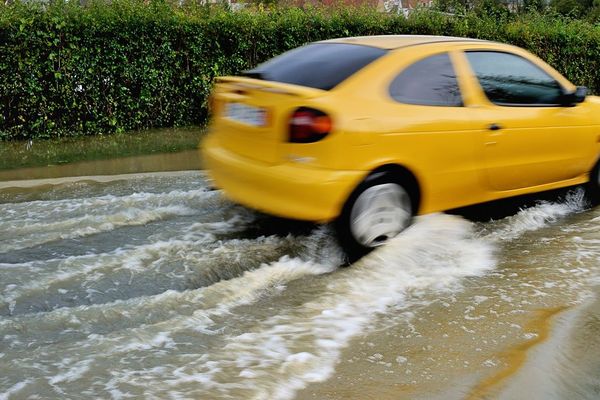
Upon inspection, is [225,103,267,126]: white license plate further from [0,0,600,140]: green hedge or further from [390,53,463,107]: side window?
[0,0,600,140]: green hedge

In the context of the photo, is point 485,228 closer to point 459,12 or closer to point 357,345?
point 357,345

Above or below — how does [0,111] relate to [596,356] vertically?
above

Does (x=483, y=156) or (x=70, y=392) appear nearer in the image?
(x=70, y=392)

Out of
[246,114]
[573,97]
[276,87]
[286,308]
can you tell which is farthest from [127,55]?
[286,308]

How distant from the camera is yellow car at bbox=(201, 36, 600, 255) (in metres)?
4.45

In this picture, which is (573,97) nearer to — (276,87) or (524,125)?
(524,125)

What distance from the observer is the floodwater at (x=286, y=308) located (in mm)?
3018

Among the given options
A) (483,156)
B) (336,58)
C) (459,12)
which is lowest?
(483,156)

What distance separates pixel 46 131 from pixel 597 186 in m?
7.41

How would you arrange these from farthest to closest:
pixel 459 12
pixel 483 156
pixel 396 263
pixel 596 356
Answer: pixel 459 12, pixel 483 156, pixel 396 263, pixel 596 356

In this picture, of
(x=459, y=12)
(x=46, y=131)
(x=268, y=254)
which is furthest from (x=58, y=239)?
(x=459, y=12)

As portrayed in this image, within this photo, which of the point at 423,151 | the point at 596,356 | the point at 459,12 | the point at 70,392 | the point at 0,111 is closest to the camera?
the point at 70,392

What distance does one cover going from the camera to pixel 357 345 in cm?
337

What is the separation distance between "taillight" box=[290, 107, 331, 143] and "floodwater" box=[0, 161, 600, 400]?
32.9 inches
